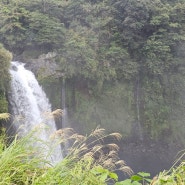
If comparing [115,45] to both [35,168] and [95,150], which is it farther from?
[35,168]

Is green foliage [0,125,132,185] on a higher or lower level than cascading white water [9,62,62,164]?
higher

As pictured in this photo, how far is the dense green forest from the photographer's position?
42.2 ft

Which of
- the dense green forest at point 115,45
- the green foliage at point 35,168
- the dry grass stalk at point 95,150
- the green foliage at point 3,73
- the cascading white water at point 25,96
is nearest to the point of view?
the green foliage at point 35,168

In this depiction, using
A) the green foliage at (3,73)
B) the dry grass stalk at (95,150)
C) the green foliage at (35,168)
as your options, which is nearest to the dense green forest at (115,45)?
the green foliage at (3,73)

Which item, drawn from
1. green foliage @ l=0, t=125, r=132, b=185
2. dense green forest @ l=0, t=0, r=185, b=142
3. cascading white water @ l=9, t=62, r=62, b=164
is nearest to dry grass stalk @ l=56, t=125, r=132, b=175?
green foliage @ l=0, t=125, r=132, b=185

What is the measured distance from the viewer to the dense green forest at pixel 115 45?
12.9m

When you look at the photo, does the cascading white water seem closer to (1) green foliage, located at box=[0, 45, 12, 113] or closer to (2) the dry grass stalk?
(1) green foliage, located at box=[0, 45, 12, 113]

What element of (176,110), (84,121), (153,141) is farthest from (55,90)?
(176,110)

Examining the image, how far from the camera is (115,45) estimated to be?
14.0m

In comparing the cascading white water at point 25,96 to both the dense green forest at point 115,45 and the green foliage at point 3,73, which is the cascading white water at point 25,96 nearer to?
the green foliage at point 3,73

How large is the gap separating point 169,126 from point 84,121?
460cm

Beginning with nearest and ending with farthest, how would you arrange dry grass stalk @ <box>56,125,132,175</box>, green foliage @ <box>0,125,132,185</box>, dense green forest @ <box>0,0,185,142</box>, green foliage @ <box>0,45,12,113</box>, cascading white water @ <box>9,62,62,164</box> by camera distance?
green foliage @ <box>0,125,132,185</box> < dry grass stalk @ <box>56,125,132,175</box> < green foliage @ <box>0,45,12,113</box> < cascading white water @ <box>9,62,62,164</box> < dense green forest @ <box>0,0,185,142</box>

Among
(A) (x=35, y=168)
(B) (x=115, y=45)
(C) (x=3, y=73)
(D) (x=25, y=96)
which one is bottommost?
(D) (x=25, y=96)

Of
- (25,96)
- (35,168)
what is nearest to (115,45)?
(25,96)
